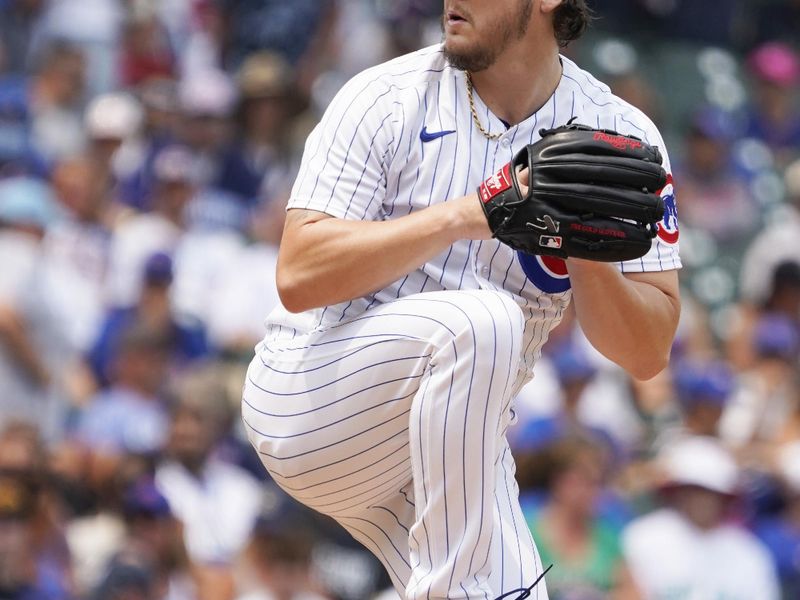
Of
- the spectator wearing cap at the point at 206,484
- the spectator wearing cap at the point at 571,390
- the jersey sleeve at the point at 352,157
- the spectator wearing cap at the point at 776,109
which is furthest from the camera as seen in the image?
the spectator wearing cap at the point at 776,109

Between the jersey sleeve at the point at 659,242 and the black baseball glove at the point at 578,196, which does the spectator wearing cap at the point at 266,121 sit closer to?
the jersey sleeve at the point at 659,242

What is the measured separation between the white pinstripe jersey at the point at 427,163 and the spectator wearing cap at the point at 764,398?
154 inches

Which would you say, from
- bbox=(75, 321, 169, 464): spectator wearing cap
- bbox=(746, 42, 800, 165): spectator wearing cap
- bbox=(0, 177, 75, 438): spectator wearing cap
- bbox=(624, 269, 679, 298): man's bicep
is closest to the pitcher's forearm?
bbox=(624, 269, 679, 298): man's bicep

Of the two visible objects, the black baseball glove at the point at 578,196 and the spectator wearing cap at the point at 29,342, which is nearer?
the black baseball glove at the point at 578,196

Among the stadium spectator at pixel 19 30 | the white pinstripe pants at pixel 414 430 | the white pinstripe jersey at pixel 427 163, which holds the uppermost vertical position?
the white pinstripe jersey at pixel 427 163

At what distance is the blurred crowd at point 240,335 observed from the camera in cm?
626

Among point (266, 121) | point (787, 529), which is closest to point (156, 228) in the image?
point (266, 121)

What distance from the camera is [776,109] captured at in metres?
11.1

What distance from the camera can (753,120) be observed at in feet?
36.8

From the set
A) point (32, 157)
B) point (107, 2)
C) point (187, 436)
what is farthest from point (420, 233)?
point (107, 2)

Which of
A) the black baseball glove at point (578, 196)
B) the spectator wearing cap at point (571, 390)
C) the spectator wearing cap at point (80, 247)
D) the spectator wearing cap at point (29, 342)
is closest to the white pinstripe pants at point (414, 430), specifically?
the black baseball glove at point (578, 196)

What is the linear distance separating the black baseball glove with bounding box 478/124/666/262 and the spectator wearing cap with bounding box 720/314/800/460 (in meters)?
4.25

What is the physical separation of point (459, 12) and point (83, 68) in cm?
562

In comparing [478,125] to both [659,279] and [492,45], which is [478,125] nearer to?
[492,45]
